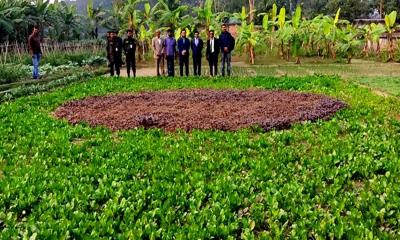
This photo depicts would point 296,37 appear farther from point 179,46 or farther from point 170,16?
point 179,46

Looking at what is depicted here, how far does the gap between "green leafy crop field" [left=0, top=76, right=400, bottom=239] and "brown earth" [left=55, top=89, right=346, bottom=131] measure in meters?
0.53

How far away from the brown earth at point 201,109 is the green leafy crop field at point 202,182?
530mm

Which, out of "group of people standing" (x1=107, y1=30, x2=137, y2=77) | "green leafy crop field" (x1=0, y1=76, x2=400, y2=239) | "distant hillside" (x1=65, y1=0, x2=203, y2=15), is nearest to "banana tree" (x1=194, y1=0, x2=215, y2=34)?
"group of people standing" (x1=107, y1=30, x2=137, y2=77)

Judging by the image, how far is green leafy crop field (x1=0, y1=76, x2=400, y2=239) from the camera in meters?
4.86

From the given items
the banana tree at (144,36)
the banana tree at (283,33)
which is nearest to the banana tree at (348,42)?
the banana tree at (283,33)

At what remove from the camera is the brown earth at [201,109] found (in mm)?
9977

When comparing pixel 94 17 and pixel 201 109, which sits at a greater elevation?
pixel 94 17

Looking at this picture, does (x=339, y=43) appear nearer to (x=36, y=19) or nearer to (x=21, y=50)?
(x=21, y=50)

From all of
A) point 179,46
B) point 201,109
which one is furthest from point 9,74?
point 201,109

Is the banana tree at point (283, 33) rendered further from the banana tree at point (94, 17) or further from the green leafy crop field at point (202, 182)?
the banana tree at point (94, 17)

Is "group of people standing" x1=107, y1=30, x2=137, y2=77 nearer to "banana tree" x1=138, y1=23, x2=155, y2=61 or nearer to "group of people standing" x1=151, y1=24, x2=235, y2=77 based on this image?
"group of people standing" x1=151, y1=24, x2=235, y2=77

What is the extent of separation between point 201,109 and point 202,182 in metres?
5.62

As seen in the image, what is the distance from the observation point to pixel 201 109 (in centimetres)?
1159

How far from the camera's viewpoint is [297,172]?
6.61 m
